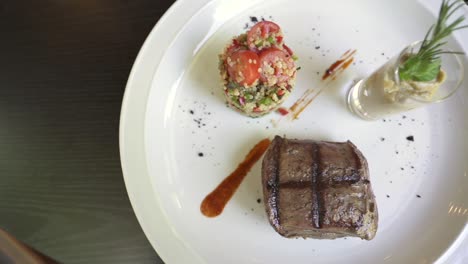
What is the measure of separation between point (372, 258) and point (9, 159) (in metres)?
2.52

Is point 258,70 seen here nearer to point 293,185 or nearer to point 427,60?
point 293,185

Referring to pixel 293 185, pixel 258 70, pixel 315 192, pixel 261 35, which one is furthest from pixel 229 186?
pixel 261 35

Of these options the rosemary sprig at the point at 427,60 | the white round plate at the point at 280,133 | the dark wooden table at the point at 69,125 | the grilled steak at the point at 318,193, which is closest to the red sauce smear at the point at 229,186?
the white round plate at the point at 280,133

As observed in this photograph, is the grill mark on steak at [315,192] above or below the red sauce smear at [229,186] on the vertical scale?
above

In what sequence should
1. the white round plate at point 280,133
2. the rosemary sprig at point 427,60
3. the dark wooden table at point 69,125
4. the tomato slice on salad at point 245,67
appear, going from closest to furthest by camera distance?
the rosemary sprig at point 427,60 → the tomato slice on salad at point 245,67 → the white round plate at point 280,133 → the dark wooden table at point 69,125

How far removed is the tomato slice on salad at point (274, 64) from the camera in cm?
208

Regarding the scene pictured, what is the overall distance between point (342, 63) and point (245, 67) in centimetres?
85

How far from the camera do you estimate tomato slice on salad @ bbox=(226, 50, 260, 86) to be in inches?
80.7

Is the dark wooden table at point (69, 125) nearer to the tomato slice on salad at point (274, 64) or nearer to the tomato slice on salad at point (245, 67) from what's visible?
the tomato slice on salad at point (245, 67)

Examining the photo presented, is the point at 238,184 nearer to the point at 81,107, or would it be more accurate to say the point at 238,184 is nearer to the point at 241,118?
the point at 241,118

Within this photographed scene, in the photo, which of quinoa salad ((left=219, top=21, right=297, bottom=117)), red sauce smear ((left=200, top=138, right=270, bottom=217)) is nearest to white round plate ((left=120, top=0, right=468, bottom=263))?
red sauce smear ((left=200, top=138, right=270, bottom=217))

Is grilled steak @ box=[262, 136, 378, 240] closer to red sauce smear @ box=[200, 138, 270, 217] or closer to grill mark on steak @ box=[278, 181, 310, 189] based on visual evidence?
grill mark on steak @ box=[278, 181, 310, 189]

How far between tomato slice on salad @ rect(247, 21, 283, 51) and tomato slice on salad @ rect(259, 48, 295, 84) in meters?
0.06

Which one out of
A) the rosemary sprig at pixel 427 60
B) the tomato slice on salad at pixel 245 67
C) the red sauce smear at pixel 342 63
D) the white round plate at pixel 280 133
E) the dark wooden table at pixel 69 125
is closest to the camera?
the rosemary sprig at pixel 427 60
